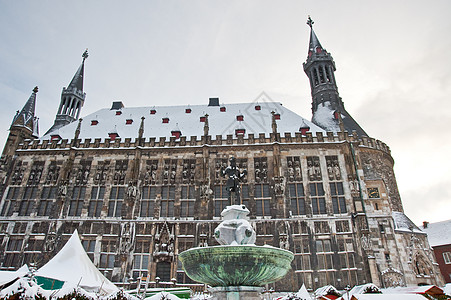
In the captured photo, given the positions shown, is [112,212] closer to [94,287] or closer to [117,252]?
[117,252]

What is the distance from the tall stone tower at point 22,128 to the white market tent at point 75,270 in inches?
603

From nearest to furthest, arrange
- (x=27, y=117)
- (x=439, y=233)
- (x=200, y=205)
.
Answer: (x=200, y=205) → (x=27, y=117) → (x=439, y=233)

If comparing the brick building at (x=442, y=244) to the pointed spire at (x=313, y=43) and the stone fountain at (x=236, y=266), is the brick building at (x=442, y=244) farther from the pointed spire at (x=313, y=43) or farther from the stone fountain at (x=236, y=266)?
the stone fountain at (x=236, y=266)

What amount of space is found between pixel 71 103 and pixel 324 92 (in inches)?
1078

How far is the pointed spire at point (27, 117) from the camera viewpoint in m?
27.2

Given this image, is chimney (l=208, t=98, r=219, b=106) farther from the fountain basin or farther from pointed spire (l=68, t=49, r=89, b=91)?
the fountain basin

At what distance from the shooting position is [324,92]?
3216cm

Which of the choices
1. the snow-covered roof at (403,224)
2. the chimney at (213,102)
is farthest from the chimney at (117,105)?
the snow-covered roof at (403,224)

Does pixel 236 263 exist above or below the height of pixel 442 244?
below

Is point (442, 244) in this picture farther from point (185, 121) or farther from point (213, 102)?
point (185, 121)

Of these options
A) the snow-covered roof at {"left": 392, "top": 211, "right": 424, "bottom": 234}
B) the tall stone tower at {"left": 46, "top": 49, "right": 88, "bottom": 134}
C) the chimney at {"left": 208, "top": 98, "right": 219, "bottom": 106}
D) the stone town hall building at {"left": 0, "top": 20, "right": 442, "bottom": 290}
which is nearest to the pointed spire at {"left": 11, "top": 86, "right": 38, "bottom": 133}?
the stone town hall building at {"left": 0, "top": 20, "right": 442, "bottom": 290}

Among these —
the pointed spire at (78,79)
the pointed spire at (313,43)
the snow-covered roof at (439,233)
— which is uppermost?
the pointed spire at (313,43)

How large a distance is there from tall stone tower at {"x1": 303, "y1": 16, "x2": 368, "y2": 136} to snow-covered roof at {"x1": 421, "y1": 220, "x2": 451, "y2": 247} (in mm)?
20372

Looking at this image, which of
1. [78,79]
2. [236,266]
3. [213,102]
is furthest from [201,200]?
[78,79]
